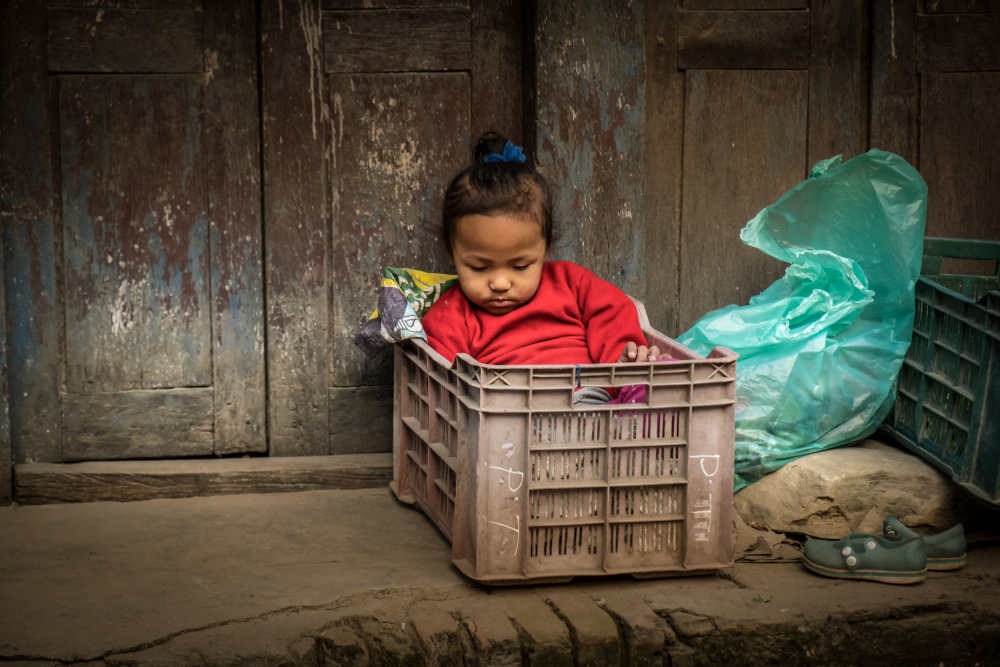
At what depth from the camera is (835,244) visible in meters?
2.94

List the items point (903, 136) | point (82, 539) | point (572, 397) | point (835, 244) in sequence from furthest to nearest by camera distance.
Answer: point (903, 136)
point (835, 244)
point (82, 539)
point (572, 397)

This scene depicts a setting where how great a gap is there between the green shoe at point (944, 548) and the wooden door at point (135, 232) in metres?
2.13

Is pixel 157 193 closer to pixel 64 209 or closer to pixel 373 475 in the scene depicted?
pixel 64 209

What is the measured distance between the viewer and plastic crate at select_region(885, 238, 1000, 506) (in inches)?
95.9

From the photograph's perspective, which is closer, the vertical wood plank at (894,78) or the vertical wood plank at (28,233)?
the vertical wood plank at (28,233)

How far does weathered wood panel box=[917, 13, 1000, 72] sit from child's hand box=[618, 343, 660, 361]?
1.60 m

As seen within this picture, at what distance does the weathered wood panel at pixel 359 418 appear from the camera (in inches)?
126

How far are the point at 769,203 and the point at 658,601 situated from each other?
1.66 meters

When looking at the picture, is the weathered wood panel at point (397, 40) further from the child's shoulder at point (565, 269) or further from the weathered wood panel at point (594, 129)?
the child's shoulder at point (565, 269)

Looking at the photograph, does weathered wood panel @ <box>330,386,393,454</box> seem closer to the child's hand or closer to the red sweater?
the red sweater

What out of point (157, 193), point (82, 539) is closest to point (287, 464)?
point (82, 539)

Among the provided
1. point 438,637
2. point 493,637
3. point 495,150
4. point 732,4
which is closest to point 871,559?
point 493,637

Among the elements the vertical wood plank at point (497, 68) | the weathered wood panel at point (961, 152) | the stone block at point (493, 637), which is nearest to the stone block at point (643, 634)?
the stone block at point (493, 637)

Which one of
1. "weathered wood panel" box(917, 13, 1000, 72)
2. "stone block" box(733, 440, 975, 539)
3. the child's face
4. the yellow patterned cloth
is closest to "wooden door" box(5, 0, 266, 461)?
the yellow patterned cloth
